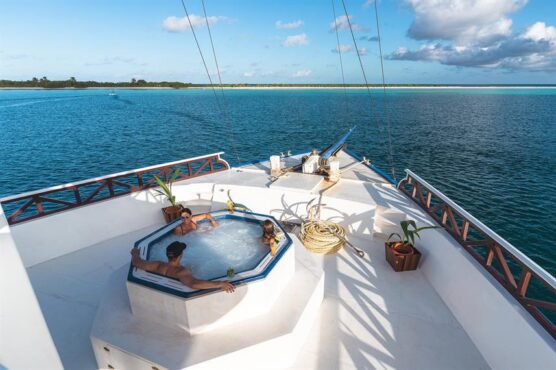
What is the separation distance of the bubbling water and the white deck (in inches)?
54.1

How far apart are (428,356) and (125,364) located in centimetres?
485

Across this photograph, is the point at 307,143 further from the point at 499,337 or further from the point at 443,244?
the point at 499,337

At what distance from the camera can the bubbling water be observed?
19.8 feet

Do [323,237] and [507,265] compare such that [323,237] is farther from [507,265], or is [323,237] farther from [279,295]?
[507,265]

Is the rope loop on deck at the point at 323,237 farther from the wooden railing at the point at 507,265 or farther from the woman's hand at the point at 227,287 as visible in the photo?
the woman's hand at the point at 227,287

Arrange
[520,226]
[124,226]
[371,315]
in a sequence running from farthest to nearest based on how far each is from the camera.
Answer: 1. [520,226]
2. [124,226]
3. [371,315]

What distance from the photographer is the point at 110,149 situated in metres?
27.6

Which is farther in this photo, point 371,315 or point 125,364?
point 371,315

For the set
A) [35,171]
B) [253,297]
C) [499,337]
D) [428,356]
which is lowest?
[35,171]

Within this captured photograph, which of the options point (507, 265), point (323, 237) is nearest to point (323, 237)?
point (323, 237)

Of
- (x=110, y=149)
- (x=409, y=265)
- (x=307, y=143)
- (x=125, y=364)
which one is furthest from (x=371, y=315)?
A: (x=110, y=149)

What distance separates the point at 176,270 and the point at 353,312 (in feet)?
11.5

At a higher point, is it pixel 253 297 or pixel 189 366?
pixel 253 297

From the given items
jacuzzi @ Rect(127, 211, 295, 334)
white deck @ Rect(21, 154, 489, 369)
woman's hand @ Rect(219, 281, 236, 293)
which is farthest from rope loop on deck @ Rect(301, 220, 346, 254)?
woman's hand @ Rect(219, 281, 236, 293)
